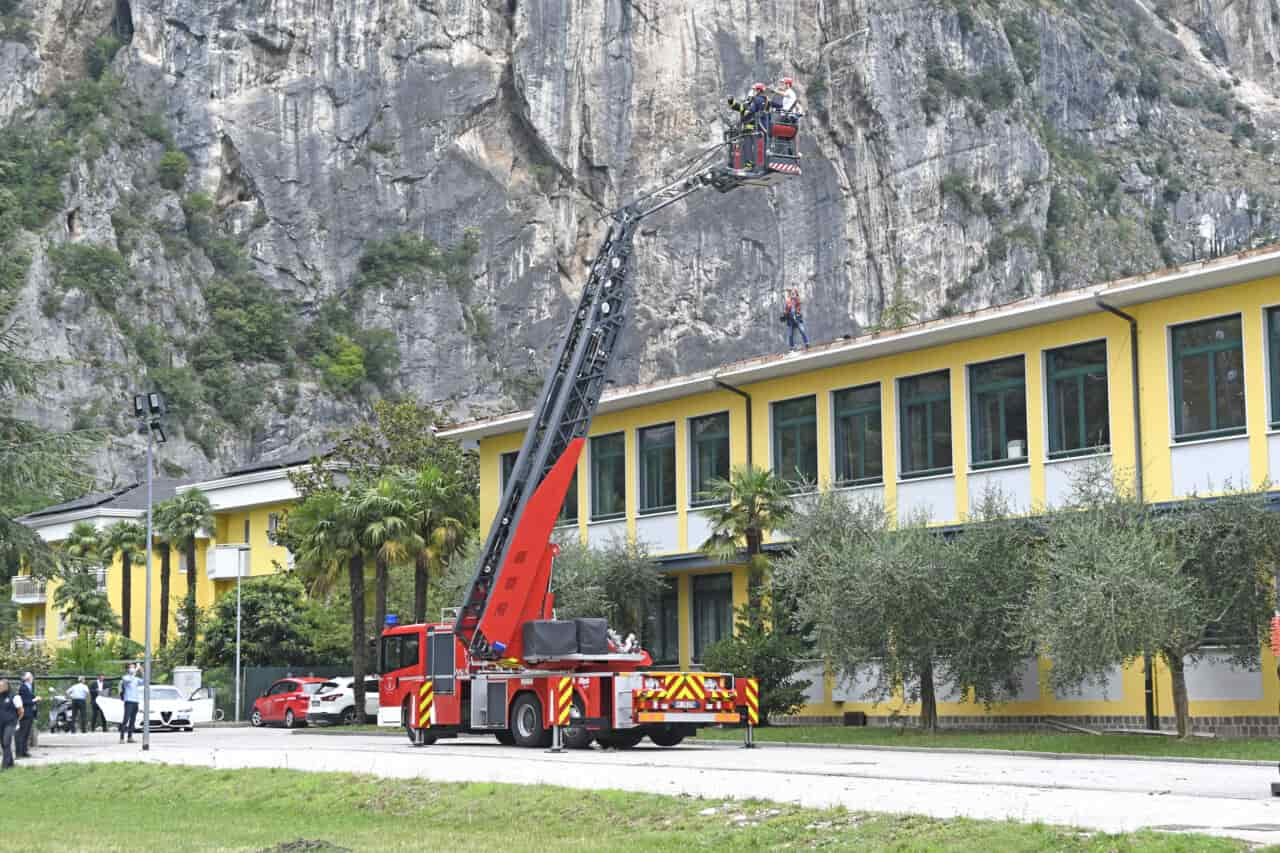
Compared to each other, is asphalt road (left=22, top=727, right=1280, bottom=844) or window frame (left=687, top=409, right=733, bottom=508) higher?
window frame (left=687, top=409, right=733, bottom=508)

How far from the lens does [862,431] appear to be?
4150 centimetres

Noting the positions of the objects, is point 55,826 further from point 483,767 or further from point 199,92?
point 199,92

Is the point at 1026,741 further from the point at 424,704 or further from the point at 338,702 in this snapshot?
the point at 338,702

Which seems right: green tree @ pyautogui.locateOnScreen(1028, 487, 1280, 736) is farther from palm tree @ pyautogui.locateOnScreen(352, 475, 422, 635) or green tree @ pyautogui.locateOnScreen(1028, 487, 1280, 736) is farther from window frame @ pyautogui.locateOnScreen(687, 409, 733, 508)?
palm tree @ pyautogui.locateOnScreen(352, 475, 422, 635)

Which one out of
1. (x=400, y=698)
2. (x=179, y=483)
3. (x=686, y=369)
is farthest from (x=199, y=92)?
(x=400, y=698)

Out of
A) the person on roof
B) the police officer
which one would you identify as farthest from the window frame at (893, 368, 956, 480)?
the police officer

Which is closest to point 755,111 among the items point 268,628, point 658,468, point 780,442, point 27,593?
point 780,442

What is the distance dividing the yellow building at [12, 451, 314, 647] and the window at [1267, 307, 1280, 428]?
45.2 meters

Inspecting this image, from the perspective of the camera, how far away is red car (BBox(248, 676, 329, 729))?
169ft

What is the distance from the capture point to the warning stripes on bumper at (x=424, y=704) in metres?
34.7

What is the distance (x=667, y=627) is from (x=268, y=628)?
22166 millimetres

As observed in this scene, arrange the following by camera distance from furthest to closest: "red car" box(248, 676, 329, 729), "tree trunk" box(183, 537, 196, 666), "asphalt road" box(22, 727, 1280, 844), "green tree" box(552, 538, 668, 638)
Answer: "tree trunk" box(183, 537, 196, 666), "red car" box(248, 676, 329, 729), "green tree" box(552, 538, 668, 638), "asphalt road" box(22, 727, 1280, 844)

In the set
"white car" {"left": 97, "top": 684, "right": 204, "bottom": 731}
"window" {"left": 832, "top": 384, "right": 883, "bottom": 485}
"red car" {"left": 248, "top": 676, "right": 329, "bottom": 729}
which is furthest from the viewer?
"white car" {"left": 97, "top": 684, "right": 204, "bottom": 731}

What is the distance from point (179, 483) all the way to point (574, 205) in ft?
181
